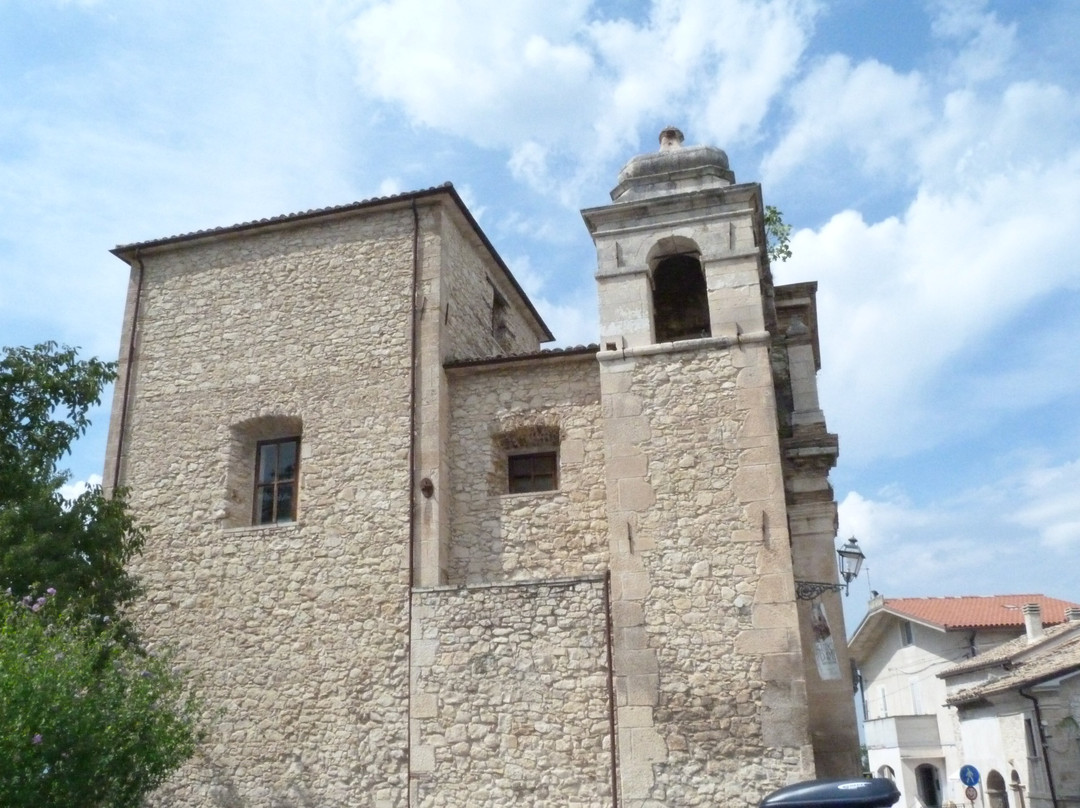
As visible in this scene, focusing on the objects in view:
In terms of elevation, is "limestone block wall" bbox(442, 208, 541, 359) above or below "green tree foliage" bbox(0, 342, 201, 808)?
above

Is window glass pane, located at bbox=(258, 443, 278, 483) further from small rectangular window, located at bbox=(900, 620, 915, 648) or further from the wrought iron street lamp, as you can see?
small rectangular window, located at bbox=(900, 620, 915, 648)

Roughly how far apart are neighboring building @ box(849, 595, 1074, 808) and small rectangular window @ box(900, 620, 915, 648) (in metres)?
0.03

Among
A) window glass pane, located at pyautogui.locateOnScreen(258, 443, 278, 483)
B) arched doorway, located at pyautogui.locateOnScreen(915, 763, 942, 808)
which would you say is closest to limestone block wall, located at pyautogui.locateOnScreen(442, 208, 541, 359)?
window glass pane, located at pyautogui.locateOnScreen(258, 443, 278, 483)

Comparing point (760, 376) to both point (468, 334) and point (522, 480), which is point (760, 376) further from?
point (468, 334)

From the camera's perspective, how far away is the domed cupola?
40.0 ft

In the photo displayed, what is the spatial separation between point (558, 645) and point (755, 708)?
219 cm

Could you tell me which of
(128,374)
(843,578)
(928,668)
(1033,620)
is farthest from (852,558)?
(928,668)

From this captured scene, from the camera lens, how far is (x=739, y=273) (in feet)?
37.9

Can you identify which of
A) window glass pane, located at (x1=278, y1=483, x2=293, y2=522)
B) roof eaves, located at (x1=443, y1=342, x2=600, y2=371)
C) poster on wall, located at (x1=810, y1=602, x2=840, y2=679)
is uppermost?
roof eaves, located at (x1=443, y1=342, x2=600, y2=371)

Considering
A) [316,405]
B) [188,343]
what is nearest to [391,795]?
[316,405]

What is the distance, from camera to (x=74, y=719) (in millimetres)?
8148

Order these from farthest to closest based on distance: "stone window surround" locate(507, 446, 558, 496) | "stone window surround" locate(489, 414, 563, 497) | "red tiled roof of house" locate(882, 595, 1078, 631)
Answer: "red tiled roof of house" locate(882, 595, 1078, 631)
"stone window surround" locate(507, 446, 558, 496)
"stone window surround" locate(489, 414, 563, 497)

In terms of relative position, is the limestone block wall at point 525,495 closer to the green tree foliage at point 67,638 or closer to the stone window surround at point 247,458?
the stone window surround at point 247,458

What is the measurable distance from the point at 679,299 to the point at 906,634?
902 inches
